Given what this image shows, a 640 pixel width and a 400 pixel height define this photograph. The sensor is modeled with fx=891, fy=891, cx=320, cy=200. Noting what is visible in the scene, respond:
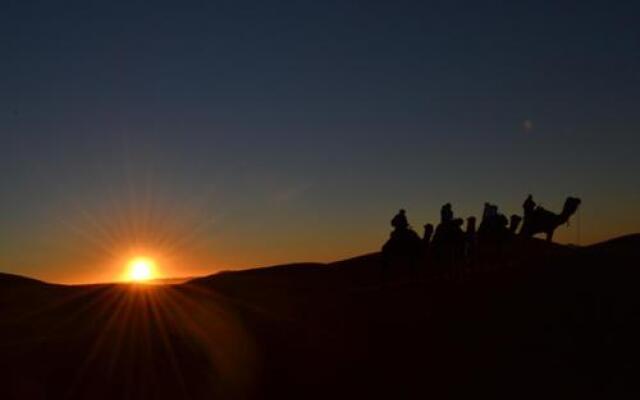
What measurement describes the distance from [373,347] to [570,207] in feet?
56.0

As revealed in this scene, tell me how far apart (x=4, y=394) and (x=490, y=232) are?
1992 centimetres

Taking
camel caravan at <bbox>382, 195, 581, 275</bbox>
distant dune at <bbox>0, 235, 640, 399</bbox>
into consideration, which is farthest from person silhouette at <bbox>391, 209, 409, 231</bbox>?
distant dune at <bbox>0, 235, 640, 399</bbox>

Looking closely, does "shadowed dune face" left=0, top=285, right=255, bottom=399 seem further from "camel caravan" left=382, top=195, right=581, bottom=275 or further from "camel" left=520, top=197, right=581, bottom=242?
"camel" left=520, top=197, right=581, bottom=242

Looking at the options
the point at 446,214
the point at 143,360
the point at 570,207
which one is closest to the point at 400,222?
the point at 446,214

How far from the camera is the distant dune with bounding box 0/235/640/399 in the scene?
17875mm

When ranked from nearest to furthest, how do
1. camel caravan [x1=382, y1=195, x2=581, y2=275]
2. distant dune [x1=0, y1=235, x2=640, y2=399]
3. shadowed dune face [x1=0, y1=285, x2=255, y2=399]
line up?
shadowed dune face [x1=0, y1=285, x2=255, y2=399] < distant dune [x1=0, y1=235, x2=640, y2=399] < camel caravan [x1=382, y1=195, x2=581, y2=275]

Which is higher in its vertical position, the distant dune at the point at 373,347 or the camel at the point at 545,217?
the camel at the point at 545,217

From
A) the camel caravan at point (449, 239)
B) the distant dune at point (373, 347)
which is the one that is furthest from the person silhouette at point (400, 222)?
the distant dune at point (373, 347)

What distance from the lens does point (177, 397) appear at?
17.5m

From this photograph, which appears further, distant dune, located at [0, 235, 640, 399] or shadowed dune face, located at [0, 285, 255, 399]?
distant dune, located at [0, 235, 640, 399]

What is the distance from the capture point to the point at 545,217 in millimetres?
34781

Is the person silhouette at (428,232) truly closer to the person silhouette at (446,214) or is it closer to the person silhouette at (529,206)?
the person silhouette at (446,214)

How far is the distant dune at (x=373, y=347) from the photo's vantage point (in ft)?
58.6

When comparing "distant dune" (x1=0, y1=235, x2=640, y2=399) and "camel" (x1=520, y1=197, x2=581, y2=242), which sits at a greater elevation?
"camel" (x1=520, y1=197, x2=581, y2=242)
